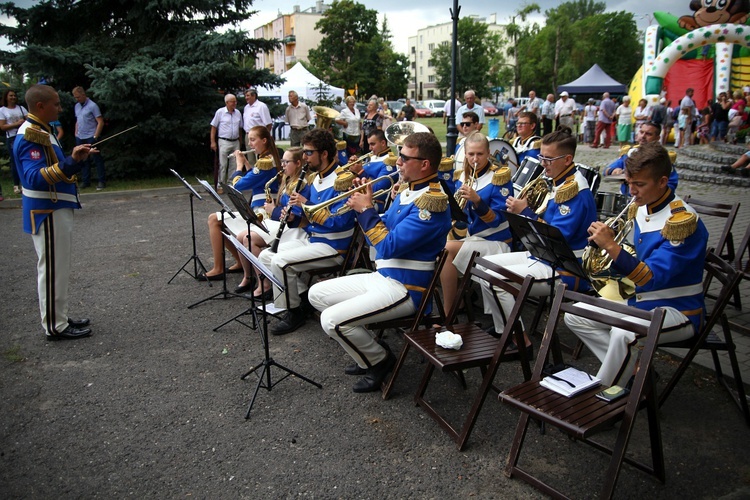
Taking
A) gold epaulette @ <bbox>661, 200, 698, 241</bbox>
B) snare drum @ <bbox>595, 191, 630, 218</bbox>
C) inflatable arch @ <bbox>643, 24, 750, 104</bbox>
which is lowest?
snare drum @ <bbox>595, 191, 630, 218</bbox>

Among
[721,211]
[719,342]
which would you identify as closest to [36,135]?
[719,342]

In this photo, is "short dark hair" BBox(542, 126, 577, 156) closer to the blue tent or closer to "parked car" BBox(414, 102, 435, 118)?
the blue tent

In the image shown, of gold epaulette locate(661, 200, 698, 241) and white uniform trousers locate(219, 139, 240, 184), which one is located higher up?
white uniform trousers locate(219, 139, 240, 184)

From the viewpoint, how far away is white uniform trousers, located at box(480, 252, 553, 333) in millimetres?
4148

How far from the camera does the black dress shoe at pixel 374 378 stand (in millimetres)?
3865

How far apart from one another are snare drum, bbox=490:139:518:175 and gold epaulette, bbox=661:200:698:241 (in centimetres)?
341

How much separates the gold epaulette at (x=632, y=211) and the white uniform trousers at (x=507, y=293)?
755 millimetres

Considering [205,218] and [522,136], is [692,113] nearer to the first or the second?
[522,136]

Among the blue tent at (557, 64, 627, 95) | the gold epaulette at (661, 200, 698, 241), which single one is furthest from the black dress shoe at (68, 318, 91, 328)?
the blue tent at (557, 64, 627, 95)

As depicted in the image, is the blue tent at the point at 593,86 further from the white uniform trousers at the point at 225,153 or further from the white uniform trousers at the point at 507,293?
the white uniform trousers at the point at 507,293

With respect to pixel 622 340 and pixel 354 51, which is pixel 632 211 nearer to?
pixel 622 340

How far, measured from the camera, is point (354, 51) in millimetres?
52375

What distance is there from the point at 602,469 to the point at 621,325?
87 centimetres

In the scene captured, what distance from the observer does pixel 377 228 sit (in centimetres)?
381
